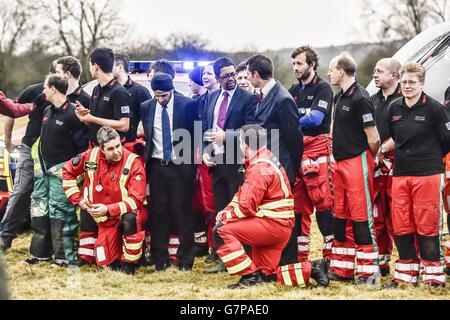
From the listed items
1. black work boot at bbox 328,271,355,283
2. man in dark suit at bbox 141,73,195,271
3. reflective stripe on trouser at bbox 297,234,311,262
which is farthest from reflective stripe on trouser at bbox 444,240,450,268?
man in dark suit at bbox 141,73,195,271

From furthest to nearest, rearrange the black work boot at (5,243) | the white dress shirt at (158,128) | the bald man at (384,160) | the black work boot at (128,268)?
the black work boot at (5,243)
the white dress shirt at (158,128)
the black work boot at (128,268)
the bald man at (384,160)

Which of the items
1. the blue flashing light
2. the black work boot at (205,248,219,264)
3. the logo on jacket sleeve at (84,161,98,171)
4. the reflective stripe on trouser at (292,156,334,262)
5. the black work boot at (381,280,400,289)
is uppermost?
the blue flashing light

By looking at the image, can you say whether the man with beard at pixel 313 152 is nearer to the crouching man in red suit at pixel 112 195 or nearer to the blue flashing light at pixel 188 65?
the crouching man in red suit at pixel 112 195

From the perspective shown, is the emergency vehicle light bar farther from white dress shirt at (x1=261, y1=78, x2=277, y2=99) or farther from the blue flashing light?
white dress shirt at (x1=261, y1=78, x2=277, y2=99)

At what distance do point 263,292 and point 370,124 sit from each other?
6.31 feet

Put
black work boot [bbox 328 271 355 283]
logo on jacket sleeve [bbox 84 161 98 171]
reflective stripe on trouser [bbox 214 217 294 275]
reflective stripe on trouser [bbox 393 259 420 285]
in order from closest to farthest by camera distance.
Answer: reflective stripe on trouser [bbox 214 217 294 275]
reflective stripe on trouser [bbox 393 259 420 285]
black work boot [bbox 328 271 355 283]
logo on jacket sleeve [bbox 84 161 98 171]

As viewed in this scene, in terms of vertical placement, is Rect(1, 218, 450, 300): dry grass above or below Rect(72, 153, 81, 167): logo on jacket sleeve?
below

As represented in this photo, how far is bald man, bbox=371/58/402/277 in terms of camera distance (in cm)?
798

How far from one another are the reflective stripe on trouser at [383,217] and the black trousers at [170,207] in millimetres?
2018

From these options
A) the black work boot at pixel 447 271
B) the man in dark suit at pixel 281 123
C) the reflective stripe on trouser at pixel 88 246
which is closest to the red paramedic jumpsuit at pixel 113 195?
the reflective stripe on trouser at pixel 88 246

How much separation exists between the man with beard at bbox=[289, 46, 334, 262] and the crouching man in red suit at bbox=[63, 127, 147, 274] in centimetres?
174

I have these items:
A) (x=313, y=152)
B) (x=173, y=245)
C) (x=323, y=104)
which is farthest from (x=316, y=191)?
(x=173, y=245)

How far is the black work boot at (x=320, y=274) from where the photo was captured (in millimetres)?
7281

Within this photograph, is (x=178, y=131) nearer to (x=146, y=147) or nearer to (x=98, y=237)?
(x=146, y=147)
